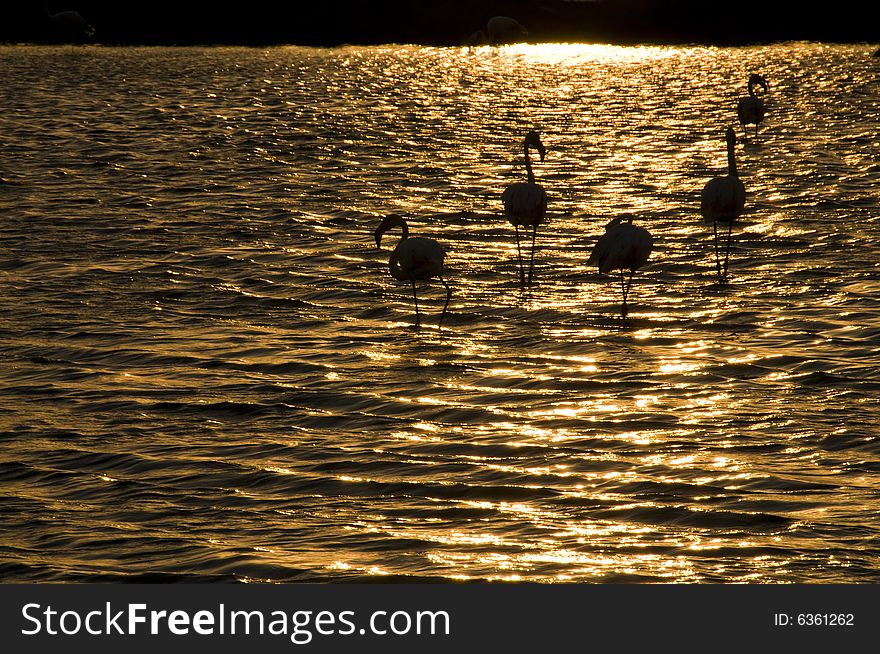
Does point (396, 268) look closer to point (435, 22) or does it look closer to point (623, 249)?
point (623, 249)

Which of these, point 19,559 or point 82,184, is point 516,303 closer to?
point 19,559

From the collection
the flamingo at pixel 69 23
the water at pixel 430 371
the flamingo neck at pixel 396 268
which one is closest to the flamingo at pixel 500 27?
the flamingo at pixel 69 23

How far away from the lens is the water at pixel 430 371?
26.5 feet

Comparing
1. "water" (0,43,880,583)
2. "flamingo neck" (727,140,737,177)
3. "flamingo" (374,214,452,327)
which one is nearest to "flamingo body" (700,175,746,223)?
"flamingo neck" (727,140,737,177)

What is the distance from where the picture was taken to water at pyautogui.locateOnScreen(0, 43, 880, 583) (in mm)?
8070

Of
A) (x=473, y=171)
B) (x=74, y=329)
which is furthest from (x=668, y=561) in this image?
(x=473, y=171)

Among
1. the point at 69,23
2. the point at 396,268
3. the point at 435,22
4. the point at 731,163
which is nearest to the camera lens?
the point at 396,268

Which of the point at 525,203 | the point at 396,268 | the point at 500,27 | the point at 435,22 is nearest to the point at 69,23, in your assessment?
the point at 435,22

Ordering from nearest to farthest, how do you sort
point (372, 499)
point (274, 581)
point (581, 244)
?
point (274, 581), point (372, 499), point (581, 244)

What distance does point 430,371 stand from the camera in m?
11.8

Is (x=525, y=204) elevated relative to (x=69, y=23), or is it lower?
lower

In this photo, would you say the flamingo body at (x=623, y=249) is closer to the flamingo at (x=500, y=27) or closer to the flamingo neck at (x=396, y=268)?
the flamingo neck at (x=396, y=268)

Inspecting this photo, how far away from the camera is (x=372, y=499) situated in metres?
8.77

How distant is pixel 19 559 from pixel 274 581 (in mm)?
1608
